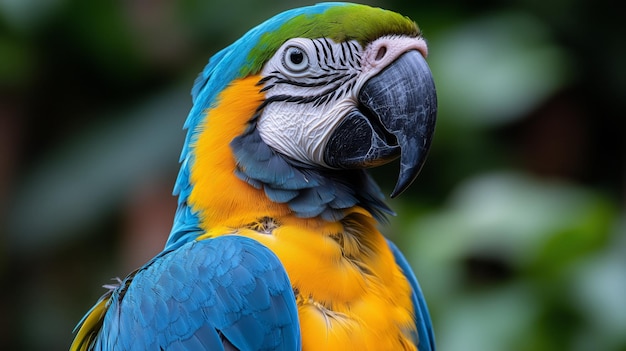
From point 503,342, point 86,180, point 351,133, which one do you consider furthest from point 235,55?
point 86,180

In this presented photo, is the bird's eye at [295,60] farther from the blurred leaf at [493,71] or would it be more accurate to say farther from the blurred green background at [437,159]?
the blurred leaf at [493,71]

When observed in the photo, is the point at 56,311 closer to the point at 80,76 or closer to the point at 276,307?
the point at 80,76

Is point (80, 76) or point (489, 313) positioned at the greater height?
point (80, 76)

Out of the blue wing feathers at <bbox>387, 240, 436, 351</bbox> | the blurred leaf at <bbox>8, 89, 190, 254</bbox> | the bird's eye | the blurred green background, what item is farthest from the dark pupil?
the blurred leaf at <bbox>8, 89, 190, 254</bbox>

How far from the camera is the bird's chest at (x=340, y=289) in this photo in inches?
71.2

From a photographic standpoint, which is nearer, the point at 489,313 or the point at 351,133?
the point at 351,133

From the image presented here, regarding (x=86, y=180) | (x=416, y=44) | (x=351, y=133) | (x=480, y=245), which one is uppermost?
(x=416, y=44)

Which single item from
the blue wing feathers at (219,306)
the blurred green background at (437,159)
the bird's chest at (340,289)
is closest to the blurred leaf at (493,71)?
the blurred green background at (437,159)

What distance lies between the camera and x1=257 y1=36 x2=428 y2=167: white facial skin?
6.41ft

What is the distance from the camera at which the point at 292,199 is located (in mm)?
1958

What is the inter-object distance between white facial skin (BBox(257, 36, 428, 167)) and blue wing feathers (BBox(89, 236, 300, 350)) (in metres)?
0.28

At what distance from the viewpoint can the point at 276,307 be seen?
181 cm

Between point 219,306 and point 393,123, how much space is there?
58cm

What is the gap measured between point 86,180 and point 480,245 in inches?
103
